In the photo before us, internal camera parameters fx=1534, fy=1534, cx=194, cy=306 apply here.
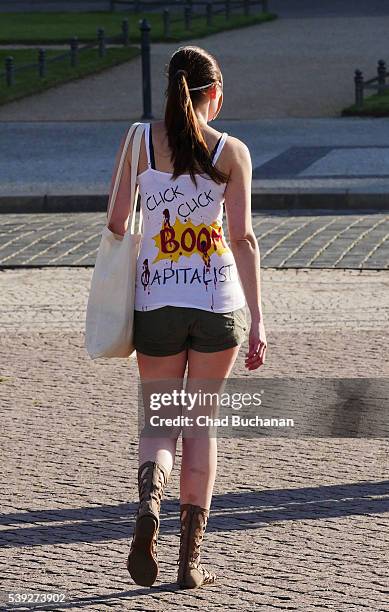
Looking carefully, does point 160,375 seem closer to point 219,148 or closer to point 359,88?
point 219,148

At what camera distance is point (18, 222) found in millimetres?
13633

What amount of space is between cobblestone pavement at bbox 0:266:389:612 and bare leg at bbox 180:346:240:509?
32 centimetres

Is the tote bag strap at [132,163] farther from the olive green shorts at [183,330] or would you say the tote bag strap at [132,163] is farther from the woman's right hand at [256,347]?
the woman's right hand at [256,347]

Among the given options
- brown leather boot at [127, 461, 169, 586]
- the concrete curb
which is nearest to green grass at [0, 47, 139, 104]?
the concrete curb

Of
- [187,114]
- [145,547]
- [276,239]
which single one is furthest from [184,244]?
[276,239]

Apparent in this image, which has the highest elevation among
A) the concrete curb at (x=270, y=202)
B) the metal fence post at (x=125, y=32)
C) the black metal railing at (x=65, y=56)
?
the metal fence post at (x=125, y=32)

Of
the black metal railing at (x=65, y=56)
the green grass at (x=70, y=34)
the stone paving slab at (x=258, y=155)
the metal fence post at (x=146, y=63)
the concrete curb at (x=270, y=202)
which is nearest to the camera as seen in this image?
the concrete curb at (x=270, y=202)

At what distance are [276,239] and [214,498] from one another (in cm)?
635

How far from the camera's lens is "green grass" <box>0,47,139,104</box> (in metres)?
23.5

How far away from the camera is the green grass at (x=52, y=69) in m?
23.5

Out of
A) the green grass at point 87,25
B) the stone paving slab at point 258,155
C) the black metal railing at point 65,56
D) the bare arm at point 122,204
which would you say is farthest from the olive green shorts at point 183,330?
the green grass at point 87,25

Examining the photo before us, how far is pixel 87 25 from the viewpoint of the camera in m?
37.7

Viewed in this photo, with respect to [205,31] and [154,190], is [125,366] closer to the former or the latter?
[154,190]

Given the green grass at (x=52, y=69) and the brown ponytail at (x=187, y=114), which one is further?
the green grass at (x=52, y=69)
